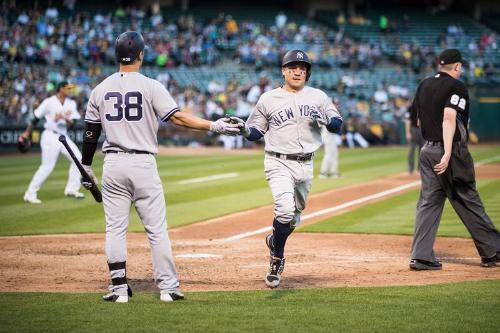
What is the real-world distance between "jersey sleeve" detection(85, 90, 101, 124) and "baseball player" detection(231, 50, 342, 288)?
147 centimetres

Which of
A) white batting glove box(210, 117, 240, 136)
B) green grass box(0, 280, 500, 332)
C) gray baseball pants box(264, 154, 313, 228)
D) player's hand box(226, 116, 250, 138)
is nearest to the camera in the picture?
green grass box(0, 280, 500, 332)

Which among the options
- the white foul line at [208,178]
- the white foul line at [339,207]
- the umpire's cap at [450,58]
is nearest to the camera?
the umpire's cap at [450,58]

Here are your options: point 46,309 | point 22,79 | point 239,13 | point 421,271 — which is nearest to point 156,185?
point 46,309

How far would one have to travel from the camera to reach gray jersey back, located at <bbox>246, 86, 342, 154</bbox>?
8.35 meters

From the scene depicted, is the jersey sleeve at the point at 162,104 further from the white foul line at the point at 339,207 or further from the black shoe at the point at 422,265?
the white foul line at the point at 339,207

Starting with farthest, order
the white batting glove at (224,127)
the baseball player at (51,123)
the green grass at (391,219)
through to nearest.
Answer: the baseball player at (51,123)
the green grass at (391,219)
the white batting glove at (224,127)

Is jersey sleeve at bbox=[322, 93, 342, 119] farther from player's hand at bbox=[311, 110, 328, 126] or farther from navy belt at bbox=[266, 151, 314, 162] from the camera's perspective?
navy belt at bbox=[266, 151, 314, 162]

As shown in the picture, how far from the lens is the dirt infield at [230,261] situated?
8.45 meters

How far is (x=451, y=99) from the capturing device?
9.08 m

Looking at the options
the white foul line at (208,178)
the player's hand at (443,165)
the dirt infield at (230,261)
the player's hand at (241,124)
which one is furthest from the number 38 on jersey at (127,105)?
the white foul line at (208,178)

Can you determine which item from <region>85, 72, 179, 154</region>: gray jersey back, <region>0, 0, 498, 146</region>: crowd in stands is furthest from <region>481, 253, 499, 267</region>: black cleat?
<region>0, 0, 498, 146</region>: crowd in stands

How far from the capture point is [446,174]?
30.1ft

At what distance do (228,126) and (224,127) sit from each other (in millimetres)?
52

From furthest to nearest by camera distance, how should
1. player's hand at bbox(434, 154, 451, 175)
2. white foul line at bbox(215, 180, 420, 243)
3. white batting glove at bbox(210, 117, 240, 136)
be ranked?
white foul line at bbox(215, 180, 420, 243)
player's hand at bbox(434, 154, 451, 175)
white batting glove at bbox(210, 117, 240, 136)
